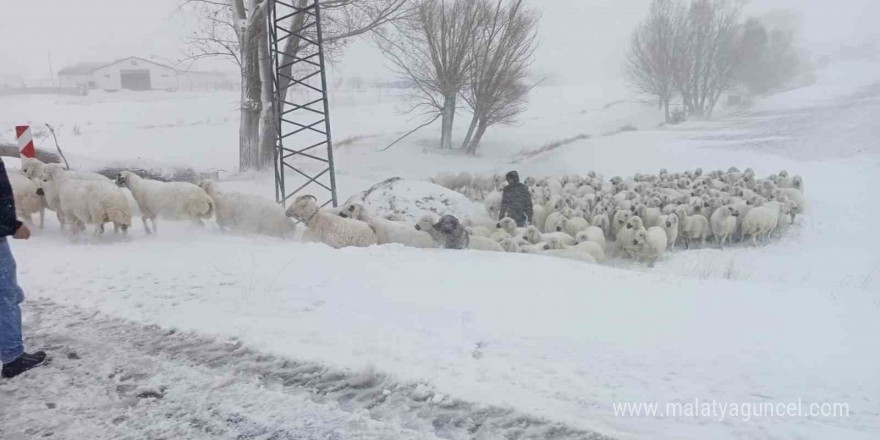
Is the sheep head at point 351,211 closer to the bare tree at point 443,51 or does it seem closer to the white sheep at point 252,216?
the white sheep at point 252,216

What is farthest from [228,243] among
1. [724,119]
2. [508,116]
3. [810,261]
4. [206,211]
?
[724,119]

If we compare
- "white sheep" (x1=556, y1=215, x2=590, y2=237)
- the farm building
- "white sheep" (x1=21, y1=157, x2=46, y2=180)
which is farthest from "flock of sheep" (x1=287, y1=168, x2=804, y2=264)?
the farm building

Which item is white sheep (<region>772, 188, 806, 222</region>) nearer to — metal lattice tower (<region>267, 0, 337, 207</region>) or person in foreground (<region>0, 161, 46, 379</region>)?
metal lattice tower (<region>267, 0, 337, 207</region>)

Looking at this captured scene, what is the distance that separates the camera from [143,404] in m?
3.51

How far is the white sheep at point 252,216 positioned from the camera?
8781mm

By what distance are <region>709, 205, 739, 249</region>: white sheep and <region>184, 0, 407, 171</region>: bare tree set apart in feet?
34.9

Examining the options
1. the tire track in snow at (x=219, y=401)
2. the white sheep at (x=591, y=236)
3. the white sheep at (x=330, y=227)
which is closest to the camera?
the tire track in snow at (x=219, y=401)

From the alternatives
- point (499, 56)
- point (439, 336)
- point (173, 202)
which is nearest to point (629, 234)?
point (439, 336)

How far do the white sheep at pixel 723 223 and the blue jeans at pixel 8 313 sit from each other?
11.8 metres

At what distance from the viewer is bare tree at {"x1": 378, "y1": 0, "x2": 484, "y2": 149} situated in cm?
2700

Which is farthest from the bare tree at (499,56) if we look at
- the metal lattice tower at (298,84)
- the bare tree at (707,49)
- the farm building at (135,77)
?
the bare tree at (707,49)

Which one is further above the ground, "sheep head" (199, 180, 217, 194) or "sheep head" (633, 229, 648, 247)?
"sheep head" (199, 180, 217, 194)

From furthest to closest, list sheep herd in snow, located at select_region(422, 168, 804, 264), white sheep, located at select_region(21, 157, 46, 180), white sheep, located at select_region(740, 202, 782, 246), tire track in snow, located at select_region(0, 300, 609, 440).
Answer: white sheep, located at select_region(740, 202, 782, 246), sheep herd in snow, located at select_region(422, 168, 804, 264), white sheep, located at select_region(21, 157, 46, 180), tire track in snow, located at select_region(0, 300, 609, 440)

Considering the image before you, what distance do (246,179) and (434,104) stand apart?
1482 cm
